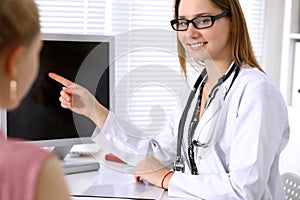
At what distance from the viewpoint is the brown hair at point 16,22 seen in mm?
498

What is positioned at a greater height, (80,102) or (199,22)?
(199,22)

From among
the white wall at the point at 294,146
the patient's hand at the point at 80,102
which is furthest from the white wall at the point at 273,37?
the patient's hand at the point at 80,102

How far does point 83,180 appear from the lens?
1.44 m

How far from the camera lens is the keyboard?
1.51m

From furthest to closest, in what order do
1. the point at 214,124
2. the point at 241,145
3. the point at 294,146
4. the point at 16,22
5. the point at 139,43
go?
the point at 294,146 → the point at 139,43 → the point at 214,124 → the point at 241,145 → the point at 16,22

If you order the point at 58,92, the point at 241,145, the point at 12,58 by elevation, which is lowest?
the point at 241,145

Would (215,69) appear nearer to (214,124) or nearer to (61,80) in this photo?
(214,124)

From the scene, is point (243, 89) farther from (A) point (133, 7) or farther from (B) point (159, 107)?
(A) point (133, 7)

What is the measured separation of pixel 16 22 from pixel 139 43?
1.20 metres

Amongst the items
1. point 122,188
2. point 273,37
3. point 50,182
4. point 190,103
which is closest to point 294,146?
point 273,37

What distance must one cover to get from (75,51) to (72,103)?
161 millimetres

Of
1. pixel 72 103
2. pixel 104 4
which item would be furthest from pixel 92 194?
pixel 104 4

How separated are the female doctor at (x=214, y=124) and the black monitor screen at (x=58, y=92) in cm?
4

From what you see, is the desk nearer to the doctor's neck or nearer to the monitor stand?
the monitor stand
